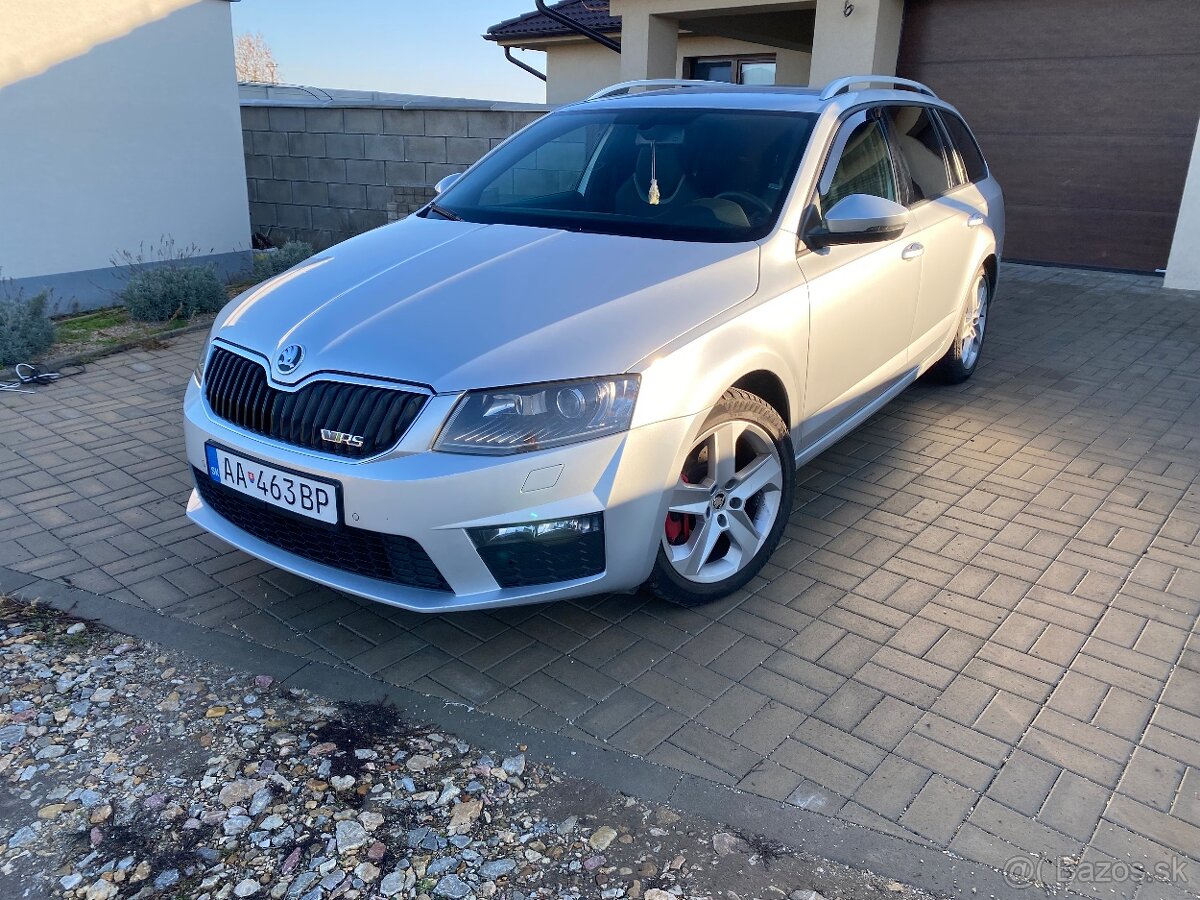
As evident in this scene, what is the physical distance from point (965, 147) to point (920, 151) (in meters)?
0.99

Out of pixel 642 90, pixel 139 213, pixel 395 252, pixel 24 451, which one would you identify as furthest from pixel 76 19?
pixel 395 252

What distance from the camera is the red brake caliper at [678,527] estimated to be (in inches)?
127

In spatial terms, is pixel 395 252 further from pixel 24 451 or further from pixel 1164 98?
pixel 1164 98

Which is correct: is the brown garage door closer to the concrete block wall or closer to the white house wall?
the concrete block wall

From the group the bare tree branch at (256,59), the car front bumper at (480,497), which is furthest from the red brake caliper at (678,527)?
the bare tree branch at (256,59)

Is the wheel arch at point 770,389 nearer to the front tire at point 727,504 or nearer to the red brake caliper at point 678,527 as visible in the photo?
the front tire at point 727,504

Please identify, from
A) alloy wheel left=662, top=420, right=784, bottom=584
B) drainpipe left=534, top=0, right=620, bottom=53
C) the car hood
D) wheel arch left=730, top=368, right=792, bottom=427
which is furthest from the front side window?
drainpipe left=534, top=0, right=620, bottom=53

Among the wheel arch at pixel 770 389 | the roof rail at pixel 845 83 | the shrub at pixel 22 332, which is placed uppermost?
the roof rail at pixel 845 83

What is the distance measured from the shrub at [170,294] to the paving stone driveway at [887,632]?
2495mm

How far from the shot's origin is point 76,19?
7.83 m

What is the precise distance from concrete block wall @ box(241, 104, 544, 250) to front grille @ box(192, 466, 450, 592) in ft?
22.6

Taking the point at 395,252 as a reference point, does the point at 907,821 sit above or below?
below

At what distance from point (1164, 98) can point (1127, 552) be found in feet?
23.3

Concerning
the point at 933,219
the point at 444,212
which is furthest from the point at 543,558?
the point at 933,219
